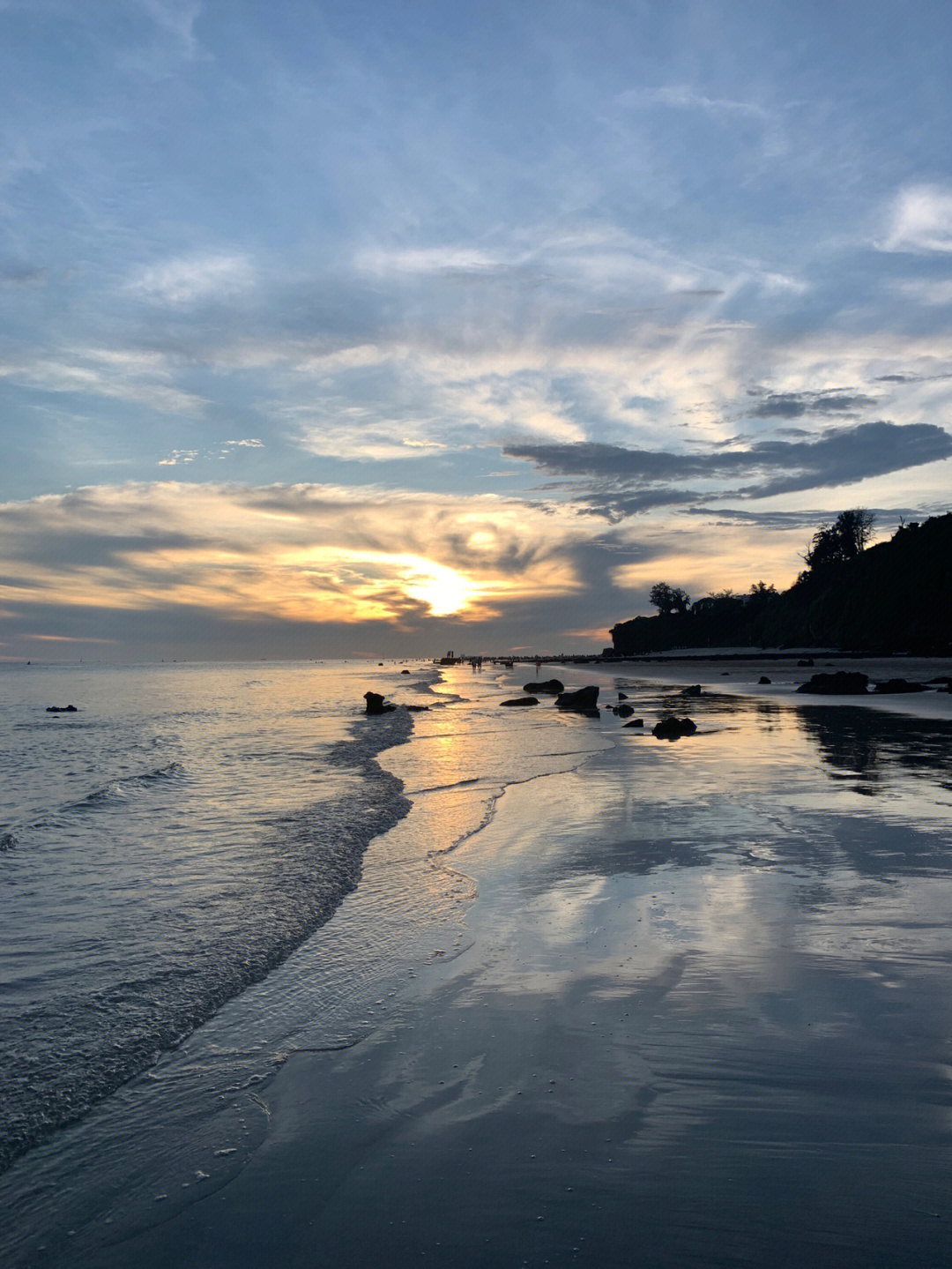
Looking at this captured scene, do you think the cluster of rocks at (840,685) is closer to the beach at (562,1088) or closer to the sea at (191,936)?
the sea at (191,936)

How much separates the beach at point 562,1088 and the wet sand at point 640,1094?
0.02m

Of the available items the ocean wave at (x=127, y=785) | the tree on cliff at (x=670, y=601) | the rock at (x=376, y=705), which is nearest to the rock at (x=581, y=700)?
the rock at (x=376, y=705)

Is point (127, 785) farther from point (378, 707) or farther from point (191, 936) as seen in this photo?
point (378, 707)

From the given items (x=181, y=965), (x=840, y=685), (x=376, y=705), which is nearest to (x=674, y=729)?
(x=181, y=965)

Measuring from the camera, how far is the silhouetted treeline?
292ft

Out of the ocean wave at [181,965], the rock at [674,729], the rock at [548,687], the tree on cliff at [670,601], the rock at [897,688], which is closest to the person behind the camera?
the ocean wave at [181,965]

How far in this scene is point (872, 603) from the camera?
100 metres

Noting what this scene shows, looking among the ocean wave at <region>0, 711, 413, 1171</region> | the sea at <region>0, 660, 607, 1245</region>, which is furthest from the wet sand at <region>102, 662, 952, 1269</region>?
the ocean wave at <region>0, 711, 413, 1171</region>

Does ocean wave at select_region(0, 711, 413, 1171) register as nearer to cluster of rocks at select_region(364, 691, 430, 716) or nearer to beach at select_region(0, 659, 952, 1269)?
beach at select_region(0, 659, 952, 1269)

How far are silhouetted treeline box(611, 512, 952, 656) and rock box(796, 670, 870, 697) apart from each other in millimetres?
47793

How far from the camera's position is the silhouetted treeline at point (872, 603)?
8906cm

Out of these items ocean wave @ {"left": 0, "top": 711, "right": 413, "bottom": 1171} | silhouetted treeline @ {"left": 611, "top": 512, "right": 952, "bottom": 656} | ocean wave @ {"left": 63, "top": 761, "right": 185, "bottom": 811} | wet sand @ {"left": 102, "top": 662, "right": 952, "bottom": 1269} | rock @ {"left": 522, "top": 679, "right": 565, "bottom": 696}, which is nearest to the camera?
wet sand @ {"left": 102, "top": 662, "right": 952, "bottom": 1269}

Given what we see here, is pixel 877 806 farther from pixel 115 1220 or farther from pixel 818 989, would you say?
pixel 115 1220

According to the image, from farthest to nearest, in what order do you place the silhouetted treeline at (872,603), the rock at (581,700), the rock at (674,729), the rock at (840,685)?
1. the silhouetted treeline at (872,603)
2. the rock at (840,685)
3. the rock at (581,700)
4. the rock at (674,729)
